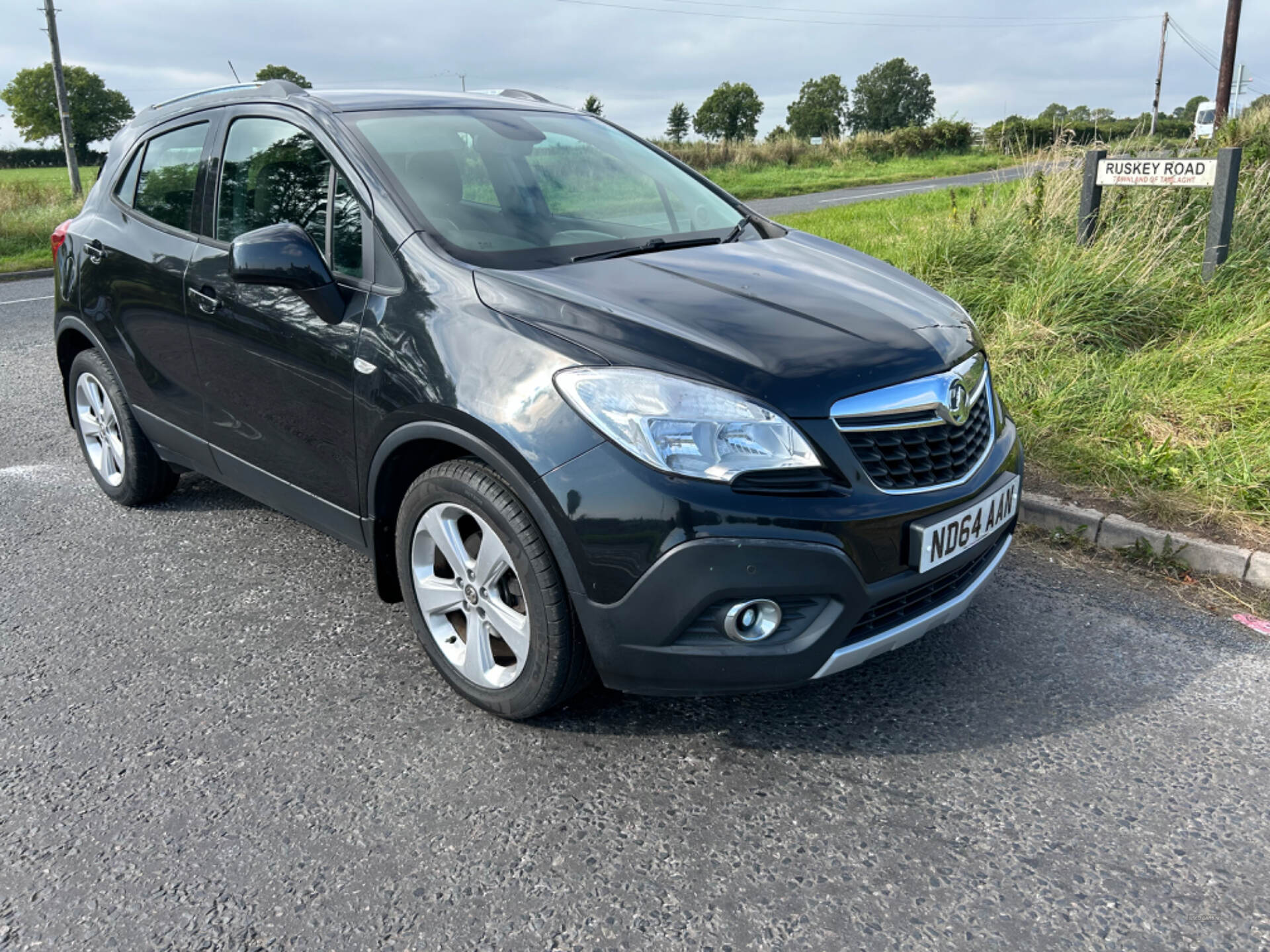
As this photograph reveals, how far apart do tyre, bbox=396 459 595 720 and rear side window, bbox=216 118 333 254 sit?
0.85 m

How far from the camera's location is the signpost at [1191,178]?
246 inches

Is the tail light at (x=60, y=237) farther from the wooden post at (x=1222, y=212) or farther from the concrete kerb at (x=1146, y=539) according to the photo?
the wooden post at (x=1222, y=212)

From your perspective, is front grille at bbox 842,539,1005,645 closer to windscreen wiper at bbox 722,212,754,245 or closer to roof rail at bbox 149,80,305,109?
windscreen wiper at bbox 722,212,754,245

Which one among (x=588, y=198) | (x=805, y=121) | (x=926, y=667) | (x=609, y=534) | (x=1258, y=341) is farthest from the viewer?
(x=805, y=121)

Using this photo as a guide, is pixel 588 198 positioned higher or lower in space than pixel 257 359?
higher

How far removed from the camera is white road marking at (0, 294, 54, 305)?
11133 mm

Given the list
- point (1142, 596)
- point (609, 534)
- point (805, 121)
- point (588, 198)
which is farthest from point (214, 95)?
point (805, 121)

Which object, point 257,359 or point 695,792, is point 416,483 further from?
point 695,792

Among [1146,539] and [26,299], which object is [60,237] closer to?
[1146,539]

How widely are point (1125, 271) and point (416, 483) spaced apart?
5249mm

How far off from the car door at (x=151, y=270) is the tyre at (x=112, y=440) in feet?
0.53

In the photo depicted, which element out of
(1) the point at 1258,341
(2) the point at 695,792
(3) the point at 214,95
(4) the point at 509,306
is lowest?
(2) the point at 695,792

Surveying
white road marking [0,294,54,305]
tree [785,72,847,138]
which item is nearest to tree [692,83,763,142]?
tree [785,72,847,138]

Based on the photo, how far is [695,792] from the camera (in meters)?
2.50
